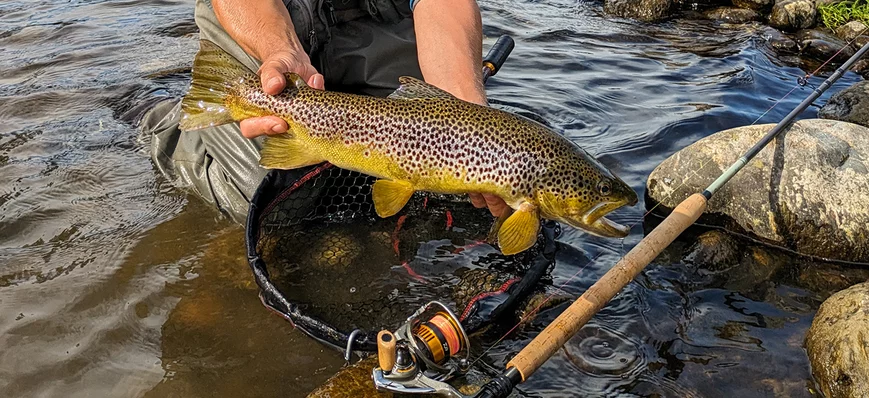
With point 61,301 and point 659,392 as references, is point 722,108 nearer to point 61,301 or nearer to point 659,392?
point 659,392

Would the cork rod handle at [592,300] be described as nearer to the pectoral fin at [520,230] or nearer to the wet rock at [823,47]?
the pectoral fin at [520,230]

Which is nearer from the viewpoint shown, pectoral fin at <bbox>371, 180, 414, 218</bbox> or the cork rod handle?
the cork rod handle

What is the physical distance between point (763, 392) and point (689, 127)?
3359mm

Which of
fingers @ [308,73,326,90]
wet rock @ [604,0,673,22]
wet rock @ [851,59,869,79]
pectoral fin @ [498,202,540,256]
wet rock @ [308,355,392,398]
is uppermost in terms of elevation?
fingers @ [308,73,326,90]

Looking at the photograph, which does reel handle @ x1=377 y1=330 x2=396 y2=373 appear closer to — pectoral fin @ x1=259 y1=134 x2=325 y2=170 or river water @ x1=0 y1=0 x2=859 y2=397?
river water @ x1=0 y1=0 x2=859 y2=397

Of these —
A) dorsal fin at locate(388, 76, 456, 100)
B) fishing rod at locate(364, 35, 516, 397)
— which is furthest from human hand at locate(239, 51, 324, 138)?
fishing rod at locate(364, 35, 516, 397)

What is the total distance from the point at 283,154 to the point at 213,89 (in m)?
0.46

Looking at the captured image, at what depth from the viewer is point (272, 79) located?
3.06 metres

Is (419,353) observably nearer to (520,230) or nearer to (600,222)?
(520,230)

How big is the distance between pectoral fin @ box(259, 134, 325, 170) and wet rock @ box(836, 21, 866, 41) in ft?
27.1

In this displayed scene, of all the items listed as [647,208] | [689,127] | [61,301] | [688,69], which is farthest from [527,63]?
[61,301]

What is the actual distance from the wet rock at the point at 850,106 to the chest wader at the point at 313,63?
156 inches

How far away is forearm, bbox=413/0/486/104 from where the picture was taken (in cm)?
393

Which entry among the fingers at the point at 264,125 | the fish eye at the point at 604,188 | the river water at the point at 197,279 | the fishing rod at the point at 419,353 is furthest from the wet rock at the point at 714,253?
the fingers at the point at 264,125
